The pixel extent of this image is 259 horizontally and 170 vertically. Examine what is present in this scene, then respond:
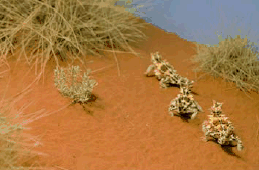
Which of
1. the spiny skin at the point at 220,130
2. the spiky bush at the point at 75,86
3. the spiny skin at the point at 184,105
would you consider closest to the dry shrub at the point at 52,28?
the spiky bush at the point at 75,86

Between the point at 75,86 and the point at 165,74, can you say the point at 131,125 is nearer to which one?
the point at 75,86

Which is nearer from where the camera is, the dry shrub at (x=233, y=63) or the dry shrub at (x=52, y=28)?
the dry shrub at (x=52, y=28)

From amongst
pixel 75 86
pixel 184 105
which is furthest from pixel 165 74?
pixel 75 86

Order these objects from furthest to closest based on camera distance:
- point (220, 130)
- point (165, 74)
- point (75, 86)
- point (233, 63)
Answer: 1. point (233, 63)
2. point (165, 74)
3. point (75, 86)
4. point (220, 130)

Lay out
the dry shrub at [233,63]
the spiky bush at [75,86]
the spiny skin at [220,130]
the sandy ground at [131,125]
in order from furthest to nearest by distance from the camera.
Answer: the dry shrub at [233,63]
the spiky bush at [75,86]
the spiny skin at [220,130]
the sandy ground at [131,125]

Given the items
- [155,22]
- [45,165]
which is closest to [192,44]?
[155,22]

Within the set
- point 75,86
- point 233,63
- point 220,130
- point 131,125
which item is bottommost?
→ point 131,125

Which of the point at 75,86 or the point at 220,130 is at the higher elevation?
the point at 75,86

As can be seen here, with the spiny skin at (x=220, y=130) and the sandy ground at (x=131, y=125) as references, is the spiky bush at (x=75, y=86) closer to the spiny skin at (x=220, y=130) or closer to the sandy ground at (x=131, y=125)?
the sandy ground at (x=131, y=125)
